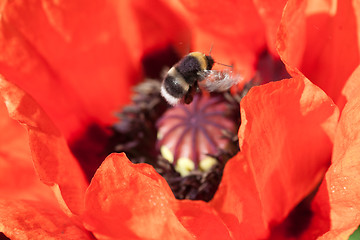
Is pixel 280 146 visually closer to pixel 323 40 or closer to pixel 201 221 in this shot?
pixel 201 221

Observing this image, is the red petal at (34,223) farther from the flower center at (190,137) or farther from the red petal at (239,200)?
the flower center at (190,137)

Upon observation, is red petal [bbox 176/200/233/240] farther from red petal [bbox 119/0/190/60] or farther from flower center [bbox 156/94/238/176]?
red petal [bbox 119/0/190/60]

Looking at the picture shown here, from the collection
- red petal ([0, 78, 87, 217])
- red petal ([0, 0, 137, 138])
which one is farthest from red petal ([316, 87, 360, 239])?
red petal ([0, 0, 137, 138])

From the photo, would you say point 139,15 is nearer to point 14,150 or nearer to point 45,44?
point 45,44

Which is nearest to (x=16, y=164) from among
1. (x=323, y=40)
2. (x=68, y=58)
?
(x=68, y=58)

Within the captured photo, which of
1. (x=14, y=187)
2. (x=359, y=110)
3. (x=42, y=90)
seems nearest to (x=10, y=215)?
(x=14, y=187)
